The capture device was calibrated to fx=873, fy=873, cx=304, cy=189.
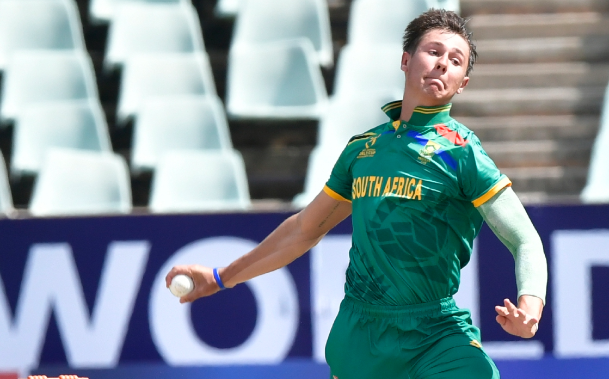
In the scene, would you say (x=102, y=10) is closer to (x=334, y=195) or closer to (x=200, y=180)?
(x=200, y=180)

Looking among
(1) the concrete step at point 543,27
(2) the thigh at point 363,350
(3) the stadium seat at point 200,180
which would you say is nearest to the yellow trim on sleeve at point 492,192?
(2) the thigh at point 363,350

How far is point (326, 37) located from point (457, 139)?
4128mm

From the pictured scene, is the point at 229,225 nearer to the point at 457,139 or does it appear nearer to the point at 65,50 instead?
the point at 457,139

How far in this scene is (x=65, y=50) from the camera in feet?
21.1

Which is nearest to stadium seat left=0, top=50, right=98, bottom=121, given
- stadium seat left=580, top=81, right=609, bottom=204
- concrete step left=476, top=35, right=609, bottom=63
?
concrete step left=476, top=35, right=609, bottom=63

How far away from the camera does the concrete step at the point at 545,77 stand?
605 centimetres

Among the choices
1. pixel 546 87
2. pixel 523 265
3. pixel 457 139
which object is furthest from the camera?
pixel 546 87

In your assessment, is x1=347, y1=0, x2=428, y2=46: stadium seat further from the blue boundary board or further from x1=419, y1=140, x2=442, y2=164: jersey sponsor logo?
x1=419, y1=140, x2=442, y2=164: jersey sponsor logo

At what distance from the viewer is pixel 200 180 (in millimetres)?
5395

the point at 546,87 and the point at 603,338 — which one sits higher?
the point at 546,87

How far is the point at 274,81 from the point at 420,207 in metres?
4.09

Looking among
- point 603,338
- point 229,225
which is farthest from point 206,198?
point 603,338

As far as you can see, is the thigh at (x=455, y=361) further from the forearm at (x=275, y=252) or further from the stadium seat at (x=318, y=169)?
the stadium seat at (x=318, y=169)

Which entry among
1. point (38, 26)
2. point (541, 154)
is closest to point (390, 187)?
point (541, 154)
